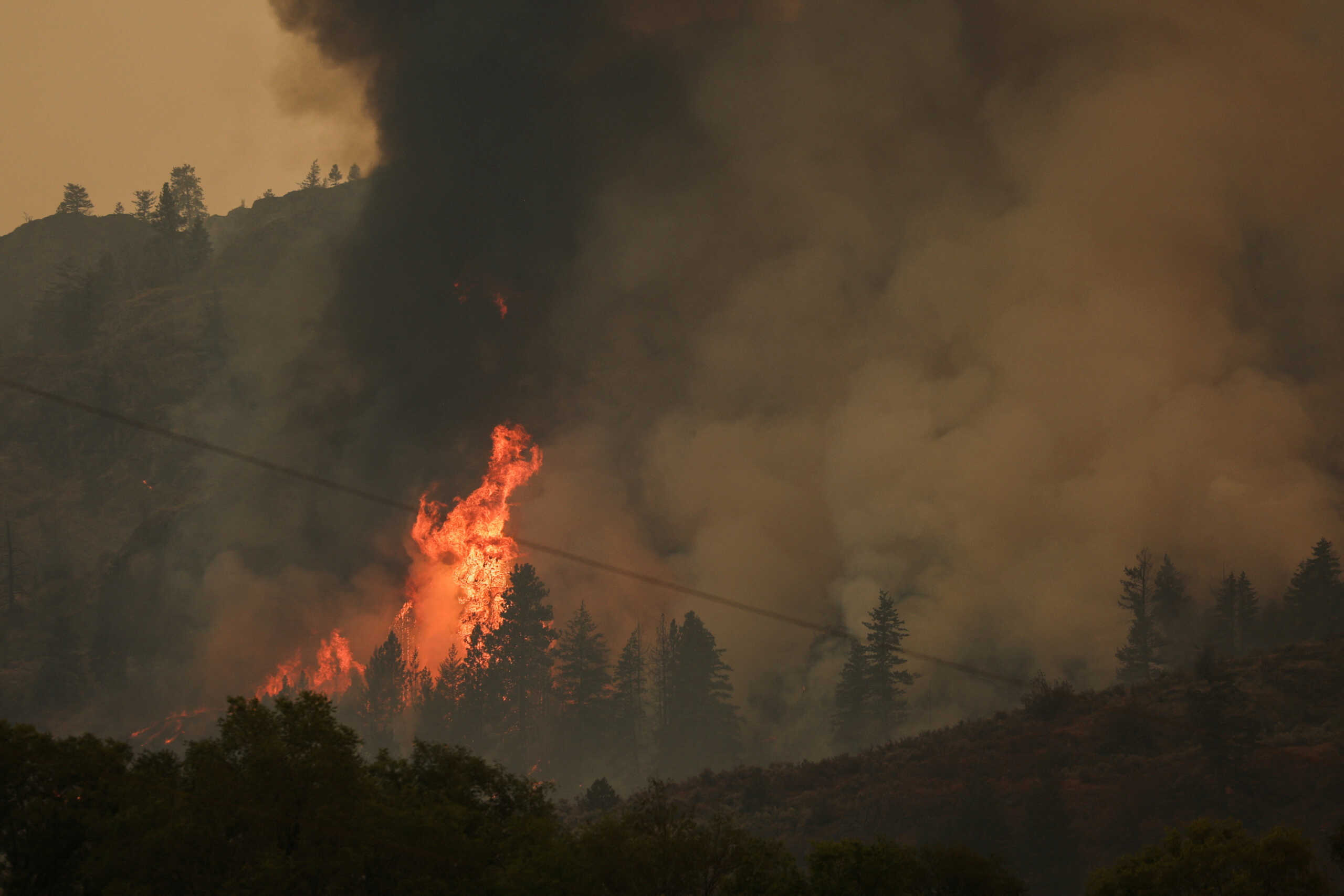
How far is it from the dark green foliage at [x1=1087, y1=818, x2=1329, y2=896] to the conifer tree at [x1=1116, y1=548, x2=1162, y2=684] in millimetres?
84565

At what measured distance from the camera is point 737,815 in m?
76.4

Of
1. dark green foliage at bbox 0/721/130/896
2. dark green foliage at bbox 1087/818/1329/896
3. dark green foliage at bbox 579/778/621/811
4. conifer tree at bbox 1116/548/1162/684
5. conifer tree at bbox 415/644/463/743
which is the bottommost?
dark green foliage at bbox 0/721/130/896

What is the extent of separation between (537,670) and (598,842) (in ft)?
385

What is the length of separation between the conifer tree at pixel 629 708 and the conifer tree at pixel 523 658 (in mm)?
9599

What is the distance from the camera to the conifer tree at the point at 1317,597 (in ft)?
383

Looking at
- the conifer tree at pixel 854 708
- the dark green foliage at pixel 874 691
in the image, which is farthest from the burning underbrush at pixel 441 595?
the dark green foliage at pixel 874 691

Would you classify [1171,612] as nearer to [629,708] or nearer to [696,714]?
[696,714]

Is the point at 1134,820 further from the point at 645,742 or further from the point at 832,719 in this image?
the point at 645,742

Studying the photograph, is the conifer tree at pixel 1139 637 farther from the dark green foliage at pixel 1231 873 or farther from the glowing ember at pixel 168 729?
the glowing ember at pixel 168 729

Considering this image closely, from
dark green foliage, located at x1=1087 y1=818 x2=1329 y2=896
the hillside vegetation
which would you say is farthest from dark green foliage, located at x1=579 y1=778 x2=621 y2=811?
dark green foliage, located at x1=1087 y1=818 x2=1329 y2=896

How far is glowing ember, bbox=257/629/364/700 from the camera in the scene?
6634 inches

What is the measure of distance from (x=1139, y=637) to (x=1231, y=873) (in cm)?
9252

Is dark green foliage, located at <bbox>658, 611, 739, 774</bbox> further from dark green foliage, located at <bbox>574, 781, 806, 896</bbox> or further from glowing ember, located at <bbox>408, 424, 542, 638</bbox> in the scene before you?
dark green foliage, located at <bbox>574, 781, 806, 896</bbox>

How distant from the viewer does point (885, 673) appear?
132 m
